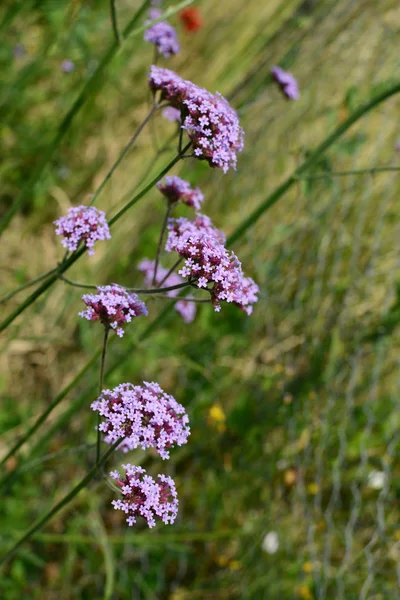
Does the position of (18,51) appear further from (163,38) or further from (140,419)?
(140,419)

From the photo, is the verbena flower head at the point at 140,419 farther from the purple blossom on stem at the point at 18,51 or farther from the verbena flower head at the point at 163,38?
the purple blossom on stem at the point at 18,51

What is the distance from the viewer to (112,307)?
131 cm

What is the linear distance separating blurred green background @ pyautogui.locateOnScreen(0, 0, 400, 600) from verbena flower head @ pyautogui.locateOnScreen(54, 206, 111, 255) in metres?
0.83

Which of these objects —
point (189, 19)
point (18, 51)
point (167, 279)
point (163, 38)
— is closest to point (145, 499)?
point (167, 279)

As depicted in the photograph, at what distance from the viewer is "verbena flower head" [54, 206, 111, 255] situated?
1391mm

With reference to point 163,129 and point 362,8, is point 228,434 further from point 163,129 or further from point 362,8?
point 163,129

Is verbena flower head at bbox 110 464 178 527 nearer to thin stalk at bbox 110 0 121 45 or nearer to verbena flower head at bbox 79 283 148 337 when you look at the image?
verbena flower head at bbox 79 283 148 337

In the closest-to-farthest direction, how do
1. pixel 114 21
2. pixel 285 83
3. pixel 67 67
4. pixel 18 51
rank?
1. pixel 114 21
2. pixel 285 83
3. pixel 67 67
4. pixel 18 51

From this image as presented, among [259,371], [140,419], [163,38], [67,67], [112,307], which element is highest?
[67,67]

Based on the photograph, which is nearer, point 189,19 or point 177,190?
point 177,190

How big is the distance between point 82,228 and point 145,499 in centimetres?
59

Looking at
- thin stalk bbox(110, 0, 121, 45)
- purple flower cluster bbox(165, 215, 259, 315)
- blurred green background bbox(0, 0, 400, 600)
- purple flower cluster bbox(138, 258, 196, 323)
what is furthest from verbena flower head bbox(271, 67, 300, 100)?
purple flower cluster bbox(165, 215, 259, 315)

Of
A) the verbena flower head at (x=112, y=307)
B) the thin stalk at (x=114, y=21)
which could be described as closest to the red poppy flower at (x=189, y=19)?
the thin stalk at (x=114, y=21)

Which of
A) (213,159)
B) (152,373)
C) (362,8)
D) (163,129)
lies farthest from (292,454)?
(163,129)
